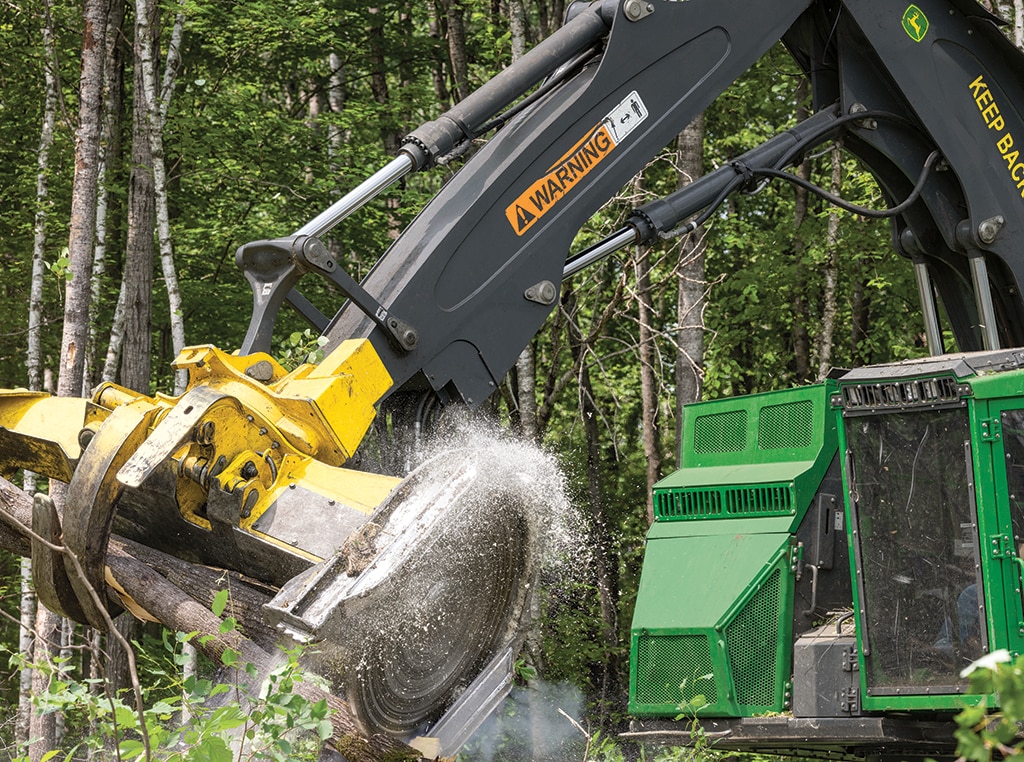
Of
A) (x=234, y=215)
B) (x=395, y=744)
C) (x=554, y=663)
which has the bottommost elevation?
(x=395, y=744)

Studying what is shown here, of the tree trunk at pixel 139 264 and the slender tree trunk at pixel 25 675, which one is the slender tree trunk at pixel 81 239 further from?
the tree trunk at pixel 139 264

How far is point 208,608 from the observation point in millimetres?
4117

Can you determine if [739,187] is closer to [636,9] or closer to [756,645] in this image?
[636,9]

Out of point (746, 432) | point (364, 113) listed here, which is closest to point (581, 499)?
point (364, 113)

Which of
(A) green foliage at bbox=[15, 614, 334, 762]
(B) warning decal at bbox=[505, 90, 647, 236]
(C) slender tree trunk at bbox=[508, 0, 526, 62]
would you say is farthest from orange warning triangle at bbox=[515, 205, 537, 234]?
(C) slender tree trunk at bbox=[508, 0, 526, 62]

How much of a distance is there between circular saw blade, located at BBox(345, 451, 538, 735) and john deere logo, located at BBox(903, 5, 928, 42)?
3.27 meters

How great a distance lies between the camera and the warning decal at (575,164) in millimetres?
4750

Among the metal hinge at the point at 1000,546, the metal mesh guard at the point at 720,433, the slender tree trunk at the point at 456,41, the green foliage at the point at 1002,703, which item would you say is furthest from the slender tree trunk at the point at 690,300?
the green foliage at the point at 1002,703

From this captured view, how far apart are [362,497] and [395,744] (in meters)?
0.77

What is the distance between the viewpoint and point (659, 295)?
49.5 feet

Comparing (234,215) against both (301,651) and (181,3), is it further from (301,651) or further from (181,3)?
(301,651)

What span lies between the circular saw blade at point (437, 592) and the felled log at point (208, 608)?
0.31 feet

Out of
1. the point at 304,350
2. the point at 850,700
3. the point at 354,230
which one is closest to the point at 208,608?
the point at 304,350

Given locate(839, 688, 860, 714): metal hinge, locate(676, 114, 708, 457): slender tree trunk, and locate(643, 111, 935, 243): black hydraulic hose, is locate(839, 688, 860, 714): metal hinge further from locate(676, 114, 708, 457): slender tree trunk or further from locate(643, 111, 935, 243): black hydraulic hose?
locate(676, 114, 708, 457): slender tree trunk
